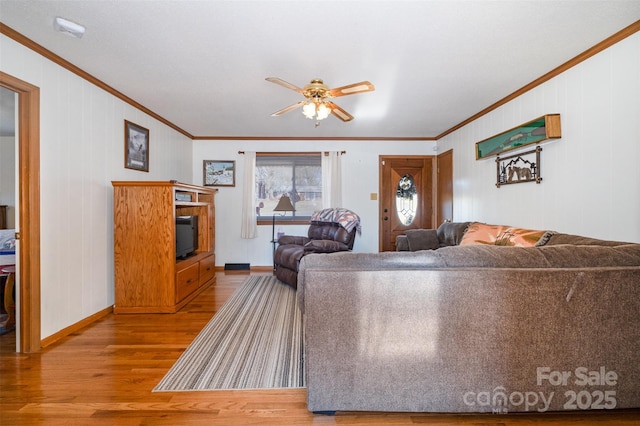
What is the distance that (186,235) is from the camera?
3.60m

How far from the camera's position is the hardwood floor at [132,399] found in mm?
1473

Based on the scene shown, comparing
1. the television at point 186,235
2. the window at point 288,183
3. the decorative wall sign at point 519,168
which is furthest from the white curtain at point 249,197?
the decorative wall sign at point 519,168

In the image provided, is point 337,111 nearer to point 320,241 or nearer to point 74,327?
point 320,241

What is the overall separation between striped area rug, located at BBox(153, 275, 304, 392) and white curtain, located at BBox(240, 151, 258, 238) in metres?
1.91

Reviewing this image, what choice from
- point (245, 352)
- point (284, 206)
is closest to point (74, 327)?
point (245, 352)

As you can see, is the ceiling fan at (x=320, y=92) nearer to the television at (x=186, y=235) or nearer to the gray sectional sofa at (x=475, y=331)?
the gray sectional sofa at (x=475, y=331)

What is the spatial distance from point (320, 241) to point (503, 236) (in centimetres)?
201

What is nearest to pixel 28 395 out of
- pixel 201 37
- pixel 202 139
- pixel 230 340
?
pixel 230 340

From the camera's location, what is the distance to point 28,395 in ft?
5.54

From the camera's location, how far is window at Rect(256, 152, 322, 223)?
17.2 feet

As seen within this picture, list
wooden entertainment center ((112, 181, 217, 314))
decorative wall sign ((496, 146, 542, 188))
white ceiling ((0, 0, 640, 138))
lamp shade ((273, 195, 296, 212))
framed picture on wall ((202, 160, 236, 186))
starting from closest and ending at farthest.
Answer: white ceiling ((0, 0, 640, 138))
decorative wall sign ((496, 146, 542, 188))
wooden entertainment center ((112, 181, 217, 314))
lamp shade ((273, 195, 296, 212))
framed picture on wall ((202, 160, 236, 186))

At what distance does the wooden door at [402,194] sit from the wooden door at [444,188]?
0.16 metres
